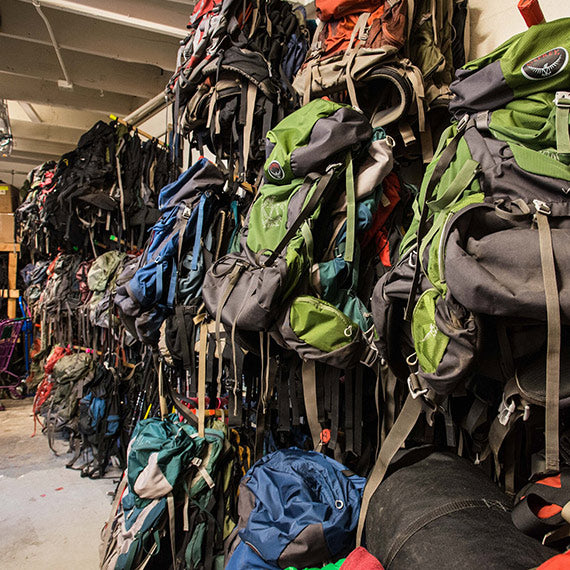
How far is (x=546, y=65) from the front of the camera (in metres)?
0.91

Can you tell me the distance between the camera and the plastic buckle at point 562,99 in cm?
88

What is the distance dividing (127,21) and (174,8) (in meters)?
0.37

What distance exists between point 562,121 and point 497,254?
0.39m

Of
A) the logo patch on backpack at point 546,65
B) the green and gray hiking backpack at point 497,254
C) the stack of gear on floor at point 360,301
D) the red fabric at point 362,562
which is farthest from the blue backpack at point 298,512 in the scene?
the logo patch on backpack at point 546,65

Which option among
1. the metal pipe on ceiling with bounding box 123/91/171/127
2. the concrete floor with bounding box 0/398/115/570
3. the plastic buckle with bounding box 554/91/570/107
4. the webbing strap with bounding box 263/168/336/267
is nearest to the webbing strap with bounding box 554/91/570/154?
the plastic buckle with bounding box 554/91/570/107

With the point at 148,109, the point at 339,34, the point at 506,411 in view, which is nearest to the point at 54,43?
the point at 148,109

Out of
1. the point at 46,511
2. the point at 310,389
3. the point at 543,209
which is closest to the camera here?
the point at 543,209

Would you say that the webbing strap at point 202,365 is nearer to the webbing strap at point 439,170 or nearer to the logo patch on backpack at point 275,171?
the logo patch on backpack at point 275,171

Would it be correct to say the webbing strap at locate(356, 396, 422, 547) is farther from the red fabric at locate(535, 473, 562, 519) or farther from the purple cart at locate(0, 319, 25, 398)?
the purple cart at locate(0, 319, 25, 398)

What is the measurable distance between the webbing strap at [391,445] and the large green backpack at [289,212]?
484mm

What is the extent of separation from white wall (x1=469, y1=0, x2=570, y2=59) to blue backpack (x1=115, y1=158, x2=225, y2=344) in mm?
1309

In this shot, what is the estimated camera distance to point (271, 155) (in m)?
1.50

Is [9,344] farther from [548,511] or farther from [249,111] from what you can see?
[548,511]

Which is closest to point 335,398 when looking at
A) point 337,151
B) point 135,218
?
point 337,151
